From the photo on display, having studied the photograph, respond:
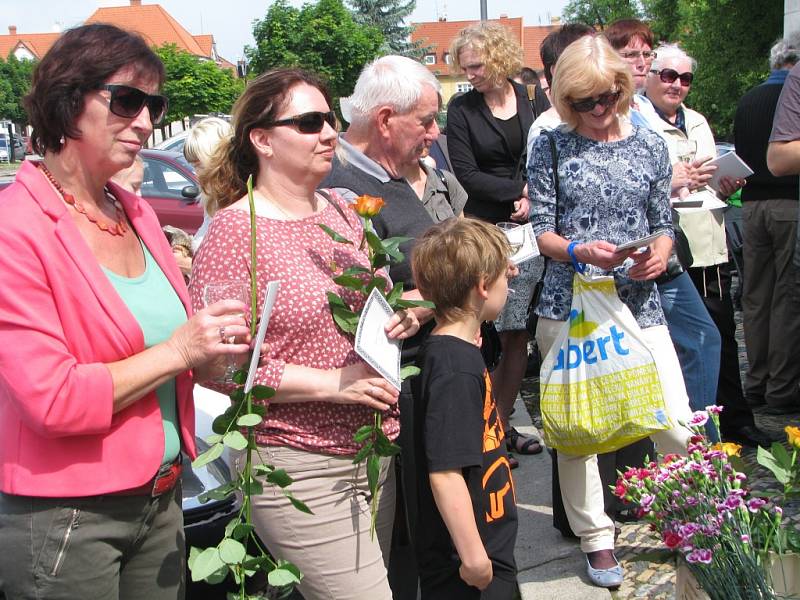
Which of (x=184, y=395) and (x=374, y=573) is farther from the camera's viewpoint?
(x=374, y=573)

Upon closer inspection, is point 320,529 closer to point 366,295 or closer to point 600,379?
point 366,295

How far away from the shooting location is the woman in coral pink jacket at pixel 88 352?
1.94 meters

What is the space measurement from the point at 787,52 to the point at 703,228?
186cm

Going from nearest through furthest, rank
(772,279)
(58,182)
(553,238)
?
(58,182) → (553,238) → (772,279)

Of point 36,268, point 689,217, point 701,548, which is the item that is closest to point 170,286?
point 36,268

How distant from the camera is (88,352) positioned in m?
2.05

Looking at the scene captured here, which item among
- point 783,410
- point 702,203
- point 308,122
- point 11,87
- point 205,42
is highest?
point 205,42

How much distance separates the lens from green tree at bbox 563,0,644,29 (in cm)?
4978

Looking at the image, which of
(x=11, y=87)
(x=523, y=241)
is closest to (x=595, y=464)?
(x=523, y=241)

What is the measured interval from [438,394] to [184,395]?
2.32ft

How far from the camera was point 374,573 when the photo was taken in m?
2.56

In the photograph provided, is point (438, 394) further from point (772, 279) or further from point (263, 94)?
point (772, 279)

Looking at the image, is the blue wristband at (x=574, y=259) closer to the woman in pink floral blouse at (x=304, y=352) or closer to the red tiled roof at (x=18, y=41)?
the woman in pink floral blouse at (x=304, y=352)

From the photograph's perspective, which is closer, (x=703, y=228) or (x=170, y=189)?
(x=703, y=228)
